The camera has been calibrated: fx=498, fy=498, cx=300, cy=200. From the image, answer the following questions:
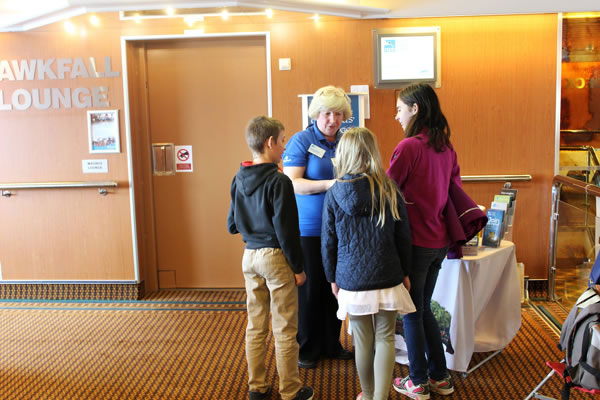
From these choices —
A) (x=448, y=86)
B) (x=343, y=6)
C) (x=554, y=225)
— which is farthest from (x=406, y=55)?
(x=554, y=225)

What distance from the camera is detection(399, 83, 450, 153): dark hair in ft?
7.63

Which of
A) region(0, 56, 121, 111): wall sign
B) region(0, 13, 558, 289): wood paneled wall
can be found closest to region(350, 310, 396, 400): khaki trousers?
region(0, 13, 558, 289): wood paneled wall

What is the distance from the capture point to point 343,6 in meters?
3.76

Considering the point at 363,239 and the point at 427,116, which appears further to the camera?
the point at 427,116

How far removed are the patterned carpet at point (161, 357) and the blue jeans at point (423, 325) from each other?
19 centimetres

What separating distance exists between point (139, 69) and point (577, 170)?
3732mm

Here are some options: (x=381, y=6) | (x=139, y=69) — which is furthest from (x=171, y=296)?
(x=381, y=6)

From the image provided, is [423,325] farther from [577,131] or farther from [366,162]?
[577,131]

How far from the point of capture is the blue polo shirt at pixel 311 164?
271 cm

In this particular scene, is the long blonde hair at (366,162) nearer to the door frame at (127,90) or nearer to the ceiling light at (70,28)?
the door frame at (127,90)

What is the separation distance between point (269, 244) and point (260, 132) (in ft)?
1.73

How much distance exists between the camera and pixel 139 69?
4.24m

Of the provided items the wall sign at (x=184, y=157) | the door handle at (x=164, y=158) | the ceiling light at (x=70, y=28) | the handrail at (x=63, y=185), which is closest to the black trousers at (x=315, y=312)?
the wall sign at (x=184, y=157)

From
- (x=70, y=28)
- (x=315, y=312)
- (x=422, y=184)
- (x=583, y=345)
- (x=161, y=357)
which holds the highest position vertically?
(x=70, y=28)
